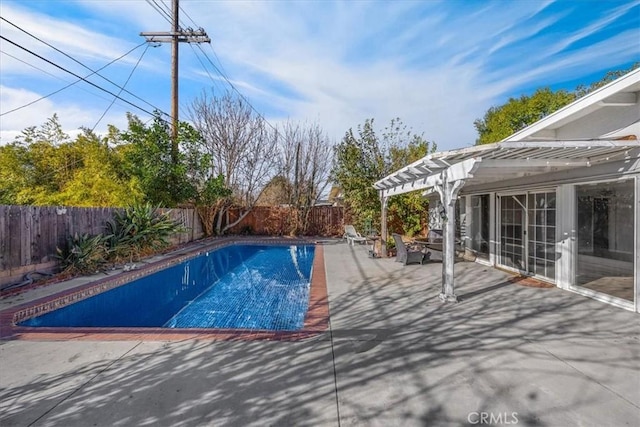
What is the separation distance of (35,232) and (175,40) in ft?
34.6

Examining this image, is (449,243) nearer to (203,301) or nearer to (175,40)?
(203,301)

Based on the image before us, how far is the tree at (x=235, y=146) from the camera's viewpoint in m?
18.9

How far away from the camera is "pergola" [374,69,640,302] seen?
16.9 ft

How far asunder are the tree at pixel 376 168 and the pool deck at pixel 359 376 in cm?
1068

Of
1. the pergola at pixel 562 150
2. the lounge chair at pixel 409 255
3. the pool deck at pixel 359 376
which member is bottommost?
the pool deck at pixel 359 376

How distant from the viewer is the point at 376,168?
52.7 ft

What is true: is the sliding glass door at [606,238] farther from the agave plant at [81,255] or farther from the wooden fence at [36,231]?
the wooden fence at [36,231]

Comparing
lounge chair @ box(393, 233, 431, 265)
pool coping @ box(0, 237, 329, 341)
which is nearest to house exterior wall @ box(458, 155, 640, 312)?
lounge chair @ box(393, 233, 431, 265)

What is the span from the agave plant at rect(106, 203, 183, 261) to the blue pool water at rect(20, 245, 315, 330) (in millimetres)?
1325

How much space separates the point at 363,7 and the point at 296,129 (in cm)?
1136

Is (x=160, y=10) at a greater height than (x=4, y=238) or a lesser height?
greater

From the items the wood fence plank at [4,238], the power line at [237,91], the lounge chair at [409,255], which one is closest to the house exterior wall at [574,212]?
the lounge chair at [409,255]

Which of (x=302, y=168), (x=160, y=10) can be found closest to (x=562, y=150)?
(x=160, y=10)

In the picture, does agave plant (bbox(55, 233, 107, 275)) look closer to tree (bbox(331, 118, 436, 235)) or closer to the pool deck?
the pool deck
